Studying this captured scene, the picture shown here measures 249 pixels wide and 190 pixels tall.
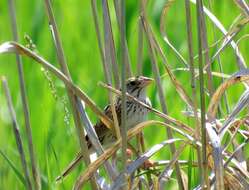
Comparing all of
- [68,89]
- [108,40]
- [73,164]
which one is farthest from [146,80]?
[68,89]

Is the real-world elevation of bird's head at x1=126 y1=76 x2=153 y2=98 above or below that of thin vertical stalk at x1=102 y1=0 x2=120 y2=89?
below

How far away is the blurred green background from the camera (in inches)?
192

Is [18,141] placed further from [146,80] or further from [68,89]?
[146,80]

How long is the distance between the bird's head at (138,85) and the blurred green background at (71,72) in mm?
321

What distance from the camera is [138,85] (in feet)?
16.7

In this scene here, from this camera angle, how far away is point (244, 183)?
376cm

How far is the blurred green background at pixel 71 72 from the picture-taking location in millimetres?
4867

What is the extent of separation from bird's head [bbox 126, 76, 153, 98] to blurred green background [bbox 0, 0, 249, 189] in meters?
0.32

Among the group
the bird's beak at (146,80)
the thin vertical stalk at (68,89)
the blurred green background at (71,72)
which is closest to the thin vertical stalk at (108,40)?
the thin vertical stalk at (68,89)

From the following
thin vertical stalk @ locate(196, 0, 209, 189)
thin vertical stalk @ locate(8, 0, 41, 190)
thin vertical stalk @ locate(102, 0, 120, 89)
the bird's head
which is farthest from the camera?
the bird's head

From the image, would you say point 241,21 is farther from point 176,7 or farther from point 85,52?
point 176,7

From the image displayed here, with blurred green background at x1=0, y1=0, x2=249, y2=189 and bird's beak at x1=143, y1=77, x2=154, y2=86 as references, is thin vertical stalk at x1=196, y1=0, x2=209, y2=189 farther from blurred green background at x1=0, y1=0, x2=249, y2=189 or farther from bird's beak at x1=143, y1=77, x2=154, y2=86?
bird's beak at x1=143, y1=77, x2=154, y2=86

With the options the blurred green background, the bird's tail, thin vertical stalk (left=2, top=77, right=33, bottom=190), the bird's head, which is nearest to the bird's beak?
the bird's head

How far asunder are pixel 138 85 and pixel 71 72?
1.26 metres
